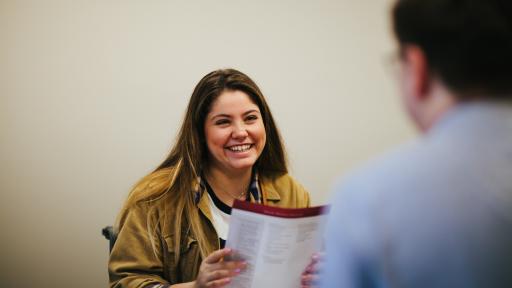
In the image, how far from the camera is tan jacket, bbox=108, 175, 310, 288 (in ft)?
4.26

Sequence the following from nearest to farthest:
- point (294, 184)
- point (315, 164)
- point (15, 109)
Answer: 1. point (294, 184)
2. point (15, 109)
3. point (315, 164)

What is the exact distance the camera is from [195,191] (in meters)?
1.40

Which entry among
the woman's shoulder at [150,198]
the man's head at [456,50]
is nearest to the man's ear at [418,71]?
the man's head at [456,50]

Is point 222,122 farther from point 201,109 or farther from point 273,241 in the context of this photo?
point 273,241

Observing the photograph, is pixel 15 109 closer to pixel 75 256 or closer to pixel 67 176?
pixel 67 176

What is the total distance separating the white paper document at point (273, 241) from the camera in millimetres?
1006

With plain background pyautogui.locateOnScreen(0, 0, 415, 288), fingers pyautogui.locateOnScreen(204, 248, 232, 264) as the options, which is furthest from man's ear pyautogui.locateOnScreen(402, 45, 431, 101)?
plain background pyautogui.locateOnScreen(0, 0, 415, 288)

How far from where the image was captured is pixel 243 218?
102 centimetres

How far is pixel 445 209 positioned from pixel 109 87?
1.93 m

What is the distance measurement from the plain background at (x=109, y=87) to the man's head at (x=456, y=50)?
5.64 feet

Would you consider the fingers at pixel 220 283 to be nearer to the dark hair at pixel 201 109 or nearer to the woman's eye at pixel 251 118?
the dark hair at pixel 201 109

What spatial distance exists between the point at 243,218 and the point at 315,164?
4.48 feet

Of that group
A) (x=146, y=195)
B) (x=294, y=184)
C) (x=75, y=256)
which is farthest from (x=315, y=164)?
(x=75, y=256)

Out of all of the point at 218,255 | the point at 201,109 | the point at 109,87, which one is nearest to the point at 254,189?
the point at 201,109
